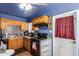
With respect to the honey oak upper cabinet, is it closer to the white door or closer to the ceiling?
the ceiling

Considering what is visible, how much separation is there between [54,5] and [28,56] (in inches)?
33.7

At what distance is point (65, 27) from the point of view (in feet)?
5.41

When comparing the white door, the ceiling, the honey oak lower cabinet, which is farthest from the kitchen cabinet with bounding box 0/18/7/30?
the white door

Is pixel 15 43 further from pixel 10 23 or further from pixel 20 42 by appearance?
pixel 10 23

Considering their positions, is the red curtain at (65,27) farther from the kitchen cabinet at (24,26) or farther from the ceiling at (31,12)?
the kitchen cabinet at (24,26)

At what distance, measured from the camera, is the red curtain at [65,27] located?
5.27 ft

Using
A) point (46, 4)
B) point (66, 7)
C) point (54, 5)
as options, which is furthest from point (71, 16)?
point (46, 4)

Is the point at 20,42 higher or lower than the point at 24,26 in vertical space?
lower

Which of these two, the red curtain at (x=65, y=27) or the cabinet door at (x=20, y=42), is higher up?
the red curtain at (x=65, y=27)

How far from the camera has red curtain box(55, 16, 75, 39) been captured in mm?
1606

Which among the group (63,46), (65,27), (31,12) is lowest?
(63,46)

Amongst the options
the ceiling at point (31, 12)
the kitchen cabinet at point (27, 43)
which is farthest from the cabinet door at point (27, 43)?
the ceiling at point (31, 12)

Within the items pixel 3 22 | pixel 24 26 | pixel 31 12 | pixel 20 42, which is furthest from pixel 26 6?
pixel 20 42

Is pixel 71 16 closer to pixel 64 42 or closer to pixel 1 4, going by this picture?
pixel 64 42
